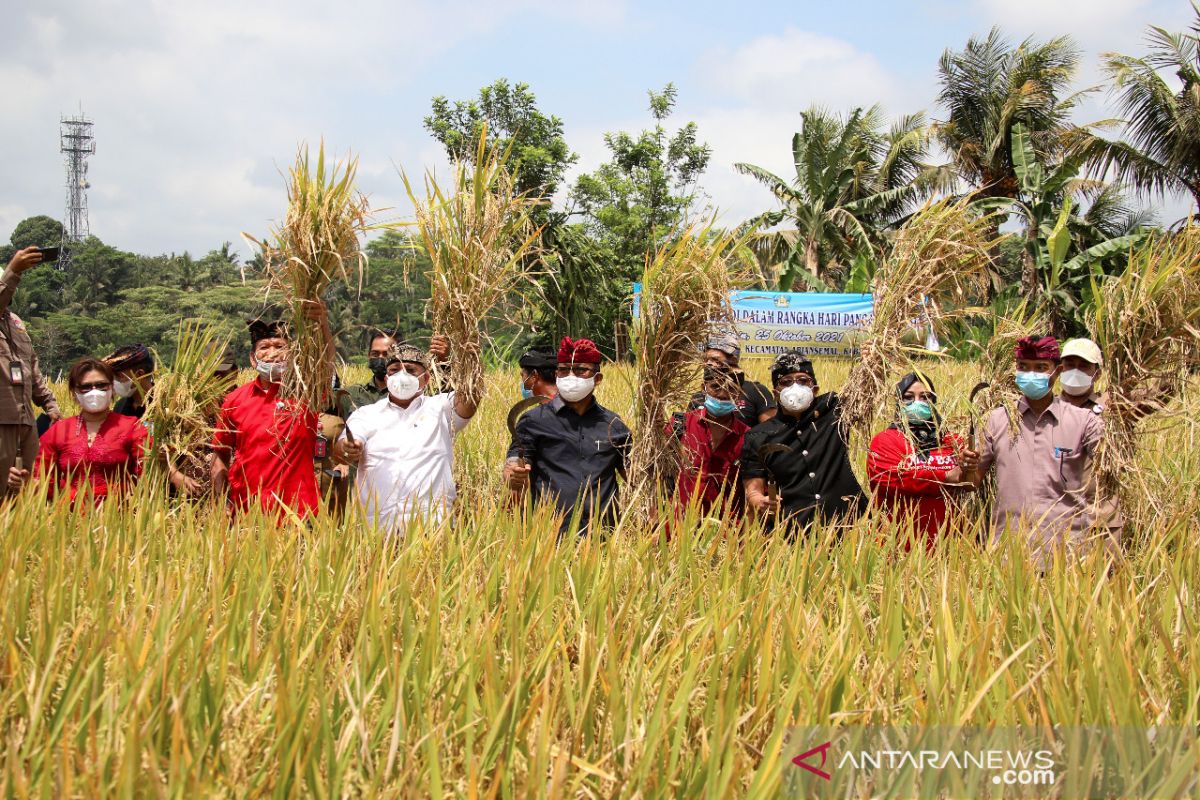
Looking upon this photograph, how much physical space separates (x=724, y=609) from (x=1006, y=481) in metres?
1.92

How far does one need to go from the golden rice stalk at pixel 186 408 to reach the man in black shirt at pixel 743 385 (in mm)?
2060

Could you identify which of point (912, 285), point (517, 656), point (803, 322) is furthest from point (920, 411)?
point (803, 322)

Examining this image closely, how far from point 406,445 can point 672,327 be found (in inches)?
48.7

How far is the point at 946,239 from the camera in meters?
3.42

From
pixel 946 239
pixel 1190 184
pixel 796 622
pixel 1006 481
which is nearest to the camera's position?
pixel 796 622

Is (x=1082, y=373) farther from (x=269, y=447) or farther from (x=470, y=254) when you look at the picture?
(x=269, y=447)

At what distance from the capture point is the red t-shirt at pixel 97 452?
3.83 m

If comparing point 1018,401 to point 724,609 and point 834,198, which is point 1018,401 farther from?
point 834,198

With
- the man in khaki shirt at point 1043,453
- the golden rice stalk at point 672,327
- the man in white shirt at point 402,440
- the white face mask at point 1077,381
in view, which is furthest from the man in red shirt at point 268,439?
the white face mask at point 1077,381

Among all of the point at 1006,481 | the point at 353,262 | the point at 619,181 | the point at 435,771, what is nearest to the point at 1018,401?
the point at 1006,481

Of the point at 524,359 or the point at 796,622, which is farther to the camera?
the point at 524,359

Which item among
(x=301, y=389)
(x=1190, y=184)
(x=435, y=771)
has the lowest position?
(x=435, y=771)

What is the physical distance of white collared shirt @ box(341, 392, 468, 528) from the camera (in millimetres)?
3842

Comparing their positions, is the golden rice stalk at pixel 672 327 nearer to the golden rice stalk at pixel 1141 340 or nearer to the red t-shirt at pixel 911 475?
the red t-shirt at pixel 911 475
